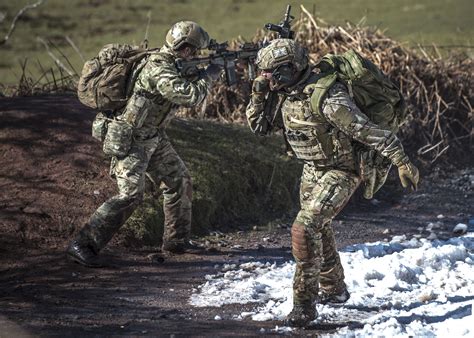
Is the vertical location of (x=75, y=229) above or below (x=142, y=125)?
below

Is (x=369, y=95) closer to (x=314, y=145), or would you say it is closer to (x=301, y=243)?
(x=314, y=145)

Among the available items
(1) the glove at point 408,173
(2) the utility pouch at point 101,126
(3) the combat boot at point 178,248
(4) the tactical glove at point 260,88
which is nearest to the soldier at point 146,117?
(2) the utility pouch at point 101,126

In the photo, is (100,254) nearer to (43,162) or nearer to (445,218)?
(43,162)

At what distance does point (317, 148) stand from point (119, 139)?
180 centimetres

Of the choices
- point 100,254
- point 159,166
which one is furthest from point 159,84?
point 100,254

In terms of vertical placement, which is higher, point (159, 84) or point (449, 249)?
point (159, 84)

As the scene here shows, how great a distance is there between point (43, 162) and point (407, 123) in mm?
4514

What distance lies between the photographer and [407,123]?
479 inches

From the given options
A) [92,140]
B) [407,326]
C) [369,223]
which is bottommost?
[407,326]

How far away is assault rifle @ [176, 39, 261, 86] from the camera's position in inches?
321

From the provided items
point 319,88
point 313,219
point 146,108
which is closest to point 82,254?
point 146,108

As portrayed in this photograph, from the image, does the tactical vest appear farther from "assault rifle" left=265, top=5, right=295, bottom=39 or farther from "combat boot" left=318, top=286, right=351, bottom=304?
"combat boot" left=318, top=286, right=351, bottom=304

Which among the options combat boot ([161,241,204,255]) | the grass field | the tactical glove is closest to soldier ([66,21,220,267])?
combat boot ([161,241,204,255])

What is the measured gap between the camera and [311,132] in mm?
7137
